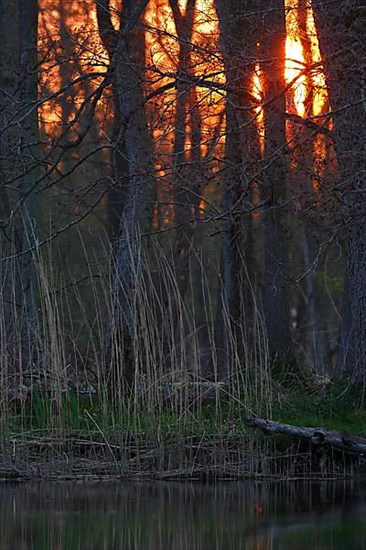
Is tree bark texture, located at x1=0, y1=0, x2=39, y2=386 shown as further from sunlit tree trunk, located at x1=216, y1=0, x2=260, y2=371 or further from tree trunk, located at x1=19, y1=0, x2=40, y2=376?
sunlit tree trunk, located at x1=216, y1=0, x2=260, y2=371

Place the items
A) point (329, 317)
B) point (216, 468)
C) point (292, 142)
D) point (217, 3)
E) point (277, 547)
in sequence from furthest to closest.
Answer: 1. point (329, 317)
2. point (217, 3)
3. point (292, 142)
4. point (216, 468)
5. point (277, 547)

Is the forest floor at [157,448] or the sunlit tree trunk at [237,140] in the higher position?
the sunlit tree trunk at [237,140]

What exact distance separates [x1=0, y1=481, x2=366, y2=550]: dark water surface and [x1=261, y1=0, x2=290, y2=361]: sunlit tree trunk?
2350 mm

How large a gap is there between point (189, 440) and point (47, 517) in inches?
78.6

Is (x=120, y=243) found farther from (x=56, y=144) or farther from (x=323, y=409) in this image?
(x=323, y=409)

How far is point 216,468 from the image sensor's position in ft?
29.9

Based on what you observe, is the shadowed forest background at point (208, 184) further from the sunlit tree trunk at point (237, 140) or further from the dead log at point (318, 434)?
the dead log at point (318, 434)

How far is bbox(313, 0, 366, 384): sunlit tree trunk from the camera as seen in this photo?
920 centimetres

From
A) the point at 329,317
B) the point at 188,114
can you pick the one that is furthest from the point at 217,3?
the point at 329,317

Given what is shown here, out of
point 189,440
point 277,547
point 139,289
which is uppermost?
point 139,289

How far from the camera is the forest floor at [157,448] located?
9078mm

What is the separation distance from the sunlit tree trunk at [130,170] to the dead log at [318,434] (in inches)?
51.7

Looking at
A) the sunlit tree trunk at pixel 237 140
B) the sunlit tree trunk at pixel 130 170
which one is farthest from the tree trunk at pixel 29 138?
the sunlit tree trunk at pixel 237 140

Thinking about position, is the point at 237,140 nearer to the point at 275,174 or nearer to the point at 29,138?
the point at 275,174
